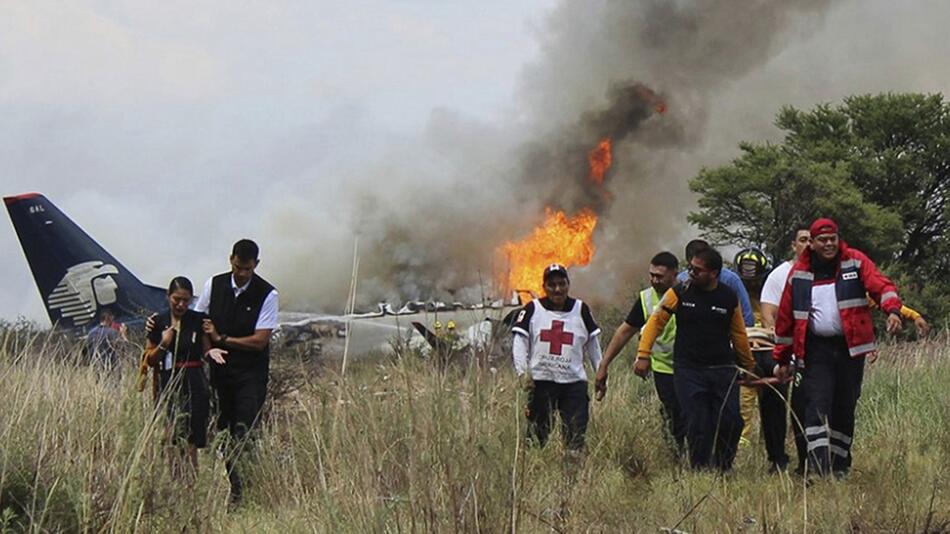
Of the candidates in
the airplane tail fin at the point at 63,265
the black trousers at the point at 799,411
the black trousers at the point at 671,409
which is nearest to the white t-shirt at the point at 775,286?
the black trousers at the point at 799,411

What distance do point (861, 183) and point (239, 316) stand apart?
89.1 feet

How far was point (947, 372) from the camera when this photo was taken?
9484 mm

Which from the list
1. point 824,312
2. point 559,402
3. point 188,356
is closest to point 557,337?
point 559,402

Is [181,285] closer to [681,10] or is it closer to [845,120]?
[681,10]

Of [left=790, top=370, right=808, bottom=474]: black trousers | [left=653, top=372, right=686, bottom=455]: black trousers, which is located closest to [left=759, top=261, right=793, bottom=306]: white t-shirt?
[left=790, top=370, right=808, bottom=474]: black trousers

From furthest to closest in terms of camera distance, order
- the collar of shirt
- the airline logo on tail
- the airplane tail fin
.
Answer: the airplane tail fin → the airline logo on tail → the collar of shirt

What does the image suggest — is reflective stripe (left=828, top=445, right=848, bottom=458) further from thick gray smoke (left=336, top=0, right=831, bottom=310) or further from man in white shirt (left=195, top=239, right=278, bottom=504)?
thick gray smoke (left=336, top=0, right=831, bottom=310)

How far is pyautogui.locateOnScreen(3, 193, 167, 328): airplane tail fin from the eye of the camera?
2005 centimetres

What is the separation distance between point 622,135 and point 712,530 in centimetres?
2966

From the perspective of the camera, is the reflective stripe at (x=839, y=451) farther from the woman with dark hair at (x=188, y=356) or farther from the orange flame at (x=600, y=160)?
the orange flame at (x=600, y=160)

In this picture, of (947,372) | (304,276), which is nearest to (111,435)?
(947,372)

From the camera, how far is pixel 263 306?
6.75 metres

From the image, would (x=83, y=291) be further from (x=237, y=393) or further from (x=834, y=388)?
(x=834, y=388)

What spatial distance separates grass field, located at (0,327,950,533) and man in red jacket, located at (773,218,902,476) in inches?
14.4
